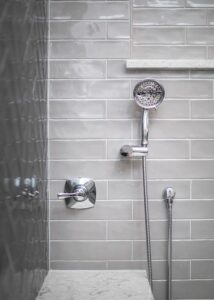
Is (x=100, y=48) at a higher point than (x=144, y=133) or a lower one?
higher

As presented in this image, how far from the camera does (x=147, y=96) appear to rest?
4.02 ft

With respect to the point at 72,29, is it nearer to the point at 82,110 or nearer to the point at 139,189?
the point at 82,110

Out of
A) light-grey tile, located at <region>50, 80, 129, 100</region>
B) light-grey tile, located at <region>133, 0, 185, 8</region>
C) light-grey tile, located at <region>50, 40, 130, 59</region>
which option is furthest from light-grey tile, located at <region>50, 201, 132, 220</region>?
light-grey tile, located at <region>133, 0, 185, 8</region>

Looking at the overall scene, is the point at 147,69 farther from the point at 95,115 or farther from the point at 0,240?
the point at 0,240

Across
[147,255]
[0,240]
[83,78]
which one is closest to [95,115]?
[83,78]

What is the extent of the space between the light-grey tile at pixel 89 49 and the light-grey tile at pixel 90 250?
812 mm

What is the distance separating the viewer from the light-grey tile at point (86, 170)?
4.22 ft

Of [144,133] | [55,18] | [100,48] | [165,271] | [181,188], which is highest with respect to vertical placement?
[55,18]

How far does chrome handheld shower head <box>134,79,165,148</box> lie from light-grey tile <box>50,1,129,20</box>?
337 mm

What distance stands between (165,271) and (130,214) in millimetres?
290

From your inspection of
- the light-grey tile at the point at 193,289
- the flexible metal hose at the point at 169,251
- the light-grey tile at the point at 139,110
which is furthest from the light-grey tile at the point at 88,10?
the light-grey tile at the point at 193,289

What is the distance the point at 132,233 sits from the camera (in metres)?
1.29

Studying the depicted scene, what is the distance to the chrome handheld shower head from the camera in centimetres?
122

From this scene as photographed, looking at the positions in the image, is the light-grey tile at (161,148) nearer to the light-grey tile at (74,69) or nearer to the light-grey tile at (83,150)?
the light-grey tile at (83,150)
